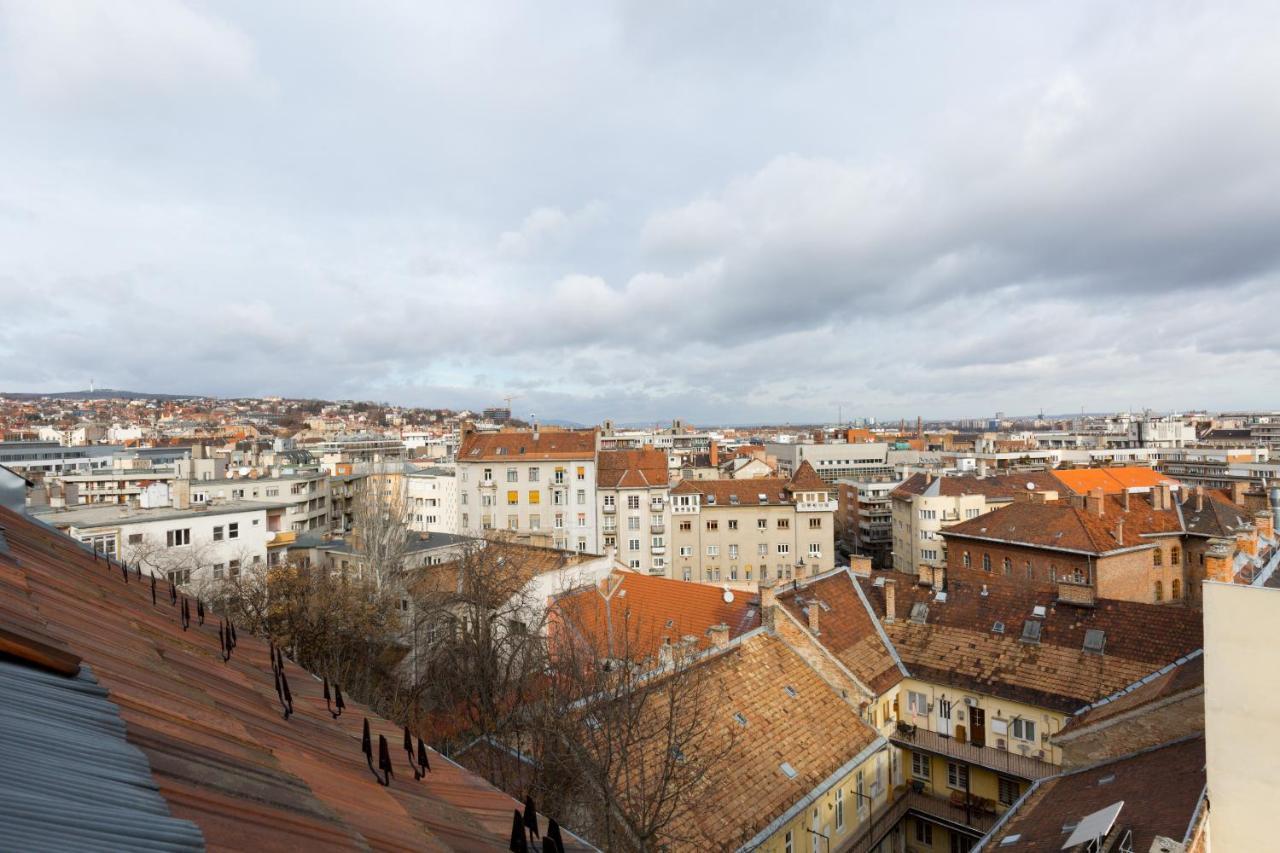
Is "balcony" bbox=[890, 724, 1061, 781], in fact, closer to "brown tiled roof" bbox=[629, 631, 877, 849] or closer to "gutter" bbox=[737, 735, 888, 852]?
"gutter" bbox=[737, 735, 888, 852]

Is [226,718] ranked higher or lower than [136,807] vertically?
lower

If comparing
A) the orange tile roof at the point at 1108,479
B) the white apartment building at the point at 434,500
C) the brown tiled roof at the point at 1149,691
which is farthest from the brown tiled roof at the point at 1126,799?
the white apartment building at the point at 434,500

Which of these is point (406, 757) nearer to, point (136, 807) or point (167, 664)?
point (167, 664)

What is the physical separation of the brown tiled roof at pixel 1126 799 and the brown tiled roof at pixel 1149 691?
2181mm

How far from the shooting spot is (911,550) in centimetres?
6225

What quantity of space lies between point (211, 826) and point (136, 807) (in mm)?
278

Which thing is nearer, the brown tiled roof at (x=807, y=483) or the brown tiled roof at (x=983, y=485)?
the brown tiled roof at (x=807, y=483)

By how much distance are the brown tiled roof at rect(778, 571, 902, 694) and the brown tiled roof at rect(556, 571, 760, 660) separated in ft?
7.22

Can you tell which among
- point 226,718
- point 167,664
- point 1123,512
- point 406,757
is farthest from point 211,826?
point 1123,512

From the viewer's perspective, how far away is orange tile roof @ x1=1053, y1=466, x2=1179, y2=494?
62938 millimetres

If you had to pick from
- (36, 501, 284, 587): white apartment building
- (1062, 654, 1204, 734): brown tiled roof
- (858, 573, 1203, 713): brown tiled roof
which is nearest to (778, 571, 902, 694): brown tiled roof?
(858, 573, 1203, 713): brown tiled roof

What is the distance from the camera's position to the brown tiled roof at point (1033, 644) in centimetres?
2239

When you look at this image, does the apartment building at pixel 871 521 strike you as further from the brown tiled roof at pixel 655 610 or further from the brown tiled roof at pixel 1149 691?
the brown tiled roof at pixel 1149 691

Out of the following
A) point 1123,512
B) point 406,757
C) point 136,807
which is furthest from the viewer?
point 1123,512
